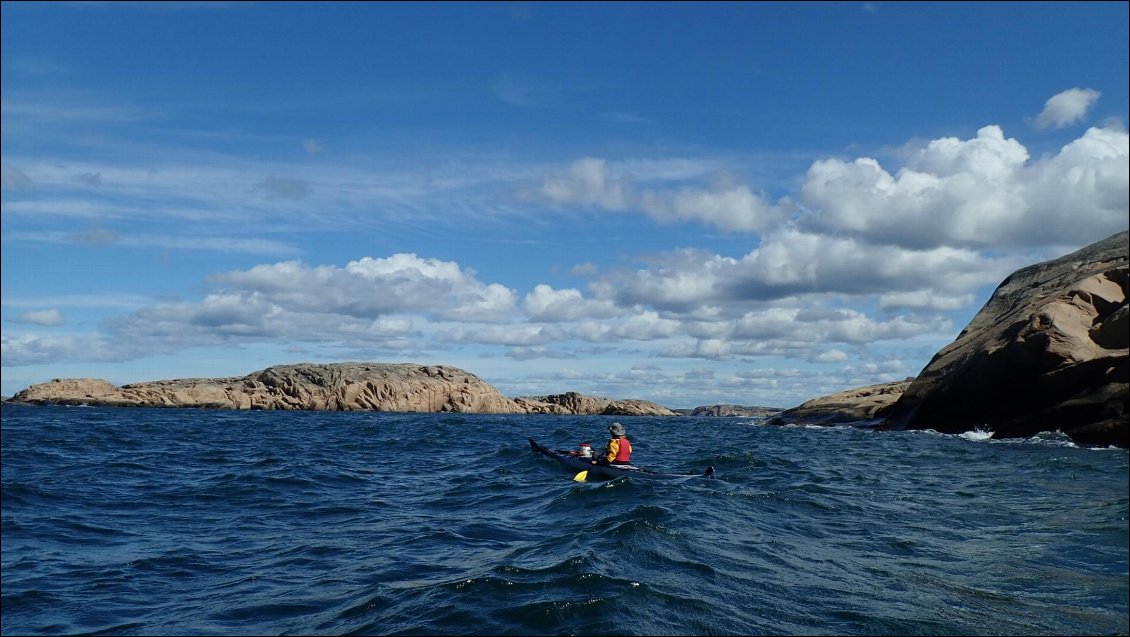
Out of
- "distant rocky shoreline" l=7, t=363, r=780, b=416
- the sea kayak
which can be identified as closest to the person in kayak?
the sea kayak

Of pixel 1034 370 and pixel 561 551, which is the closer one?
pixel 561 551

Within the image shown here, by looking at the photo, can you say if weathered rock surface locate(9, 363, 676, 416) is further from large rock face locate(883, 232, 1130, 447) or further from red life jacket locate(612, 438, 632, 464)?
red life jacket locate(612, 438, 632, 464)

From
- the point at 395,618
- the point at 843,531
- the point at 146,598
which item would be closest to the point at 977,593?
the point at 843,531

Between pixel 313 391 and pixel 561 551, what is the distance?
9945 centimetres

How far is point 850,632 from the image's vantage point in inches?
332

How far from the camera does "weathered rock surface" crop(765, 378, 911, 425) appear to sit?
5372 cm

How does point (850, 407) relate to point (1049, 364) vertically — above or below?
below

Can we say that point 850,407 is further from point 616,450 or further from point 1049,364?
point 616,450

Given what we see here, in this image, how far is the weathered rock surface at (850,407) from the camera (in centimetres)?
5372

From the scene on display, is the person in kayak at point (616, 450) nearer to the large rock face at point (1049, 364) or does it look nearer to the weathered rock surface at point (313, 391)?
the large rock face at point (1049, 364)

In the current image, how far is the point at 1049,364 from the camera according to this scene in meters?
32.0

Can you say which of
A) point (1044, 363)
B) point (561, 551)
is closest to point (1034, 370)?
point (1044, 363)

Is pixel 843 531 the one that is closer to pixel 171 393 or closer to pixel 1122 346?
pixel 1122 346

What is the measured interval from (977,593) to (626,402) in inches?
5739
